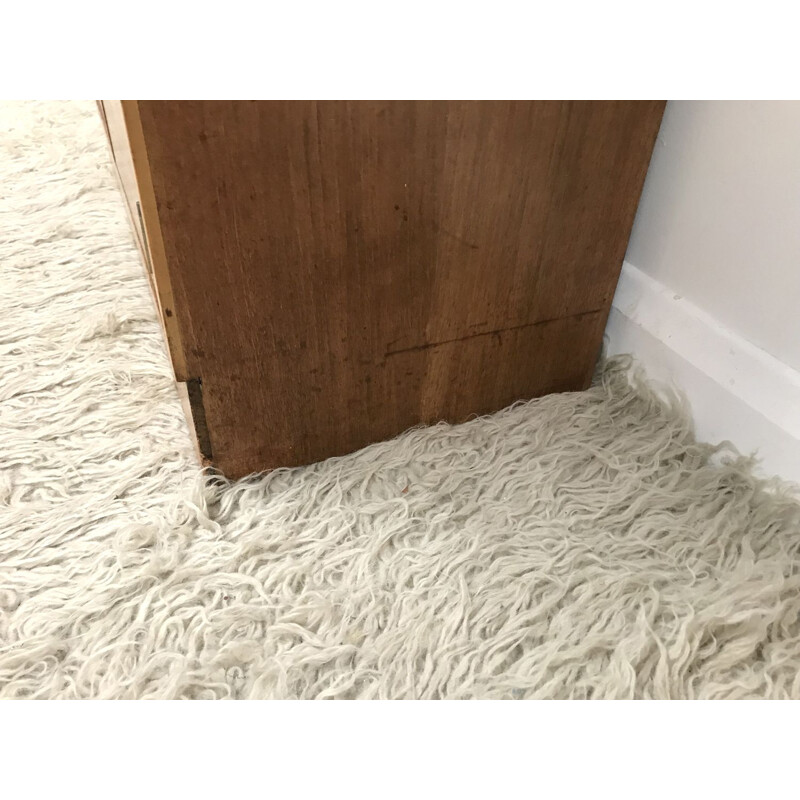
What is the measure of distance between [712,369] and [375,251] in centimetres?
37

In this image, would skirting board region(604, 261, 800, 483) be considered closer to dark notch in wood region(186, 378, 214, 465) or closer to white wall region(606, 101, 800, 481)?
white wall region(606, 101, 800, 481)

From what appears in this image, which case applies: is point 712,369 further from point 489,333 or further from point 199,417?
point 199,417

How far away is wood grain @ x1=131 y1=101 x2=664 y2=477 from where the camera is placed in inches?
20.8

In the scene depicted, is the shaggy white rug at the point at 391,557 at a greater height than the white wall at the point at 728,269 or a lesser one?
lesser

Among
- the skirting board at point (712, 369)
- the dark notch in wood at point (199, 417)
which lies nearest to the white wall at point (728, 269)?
the skirting board at point (712, 369)

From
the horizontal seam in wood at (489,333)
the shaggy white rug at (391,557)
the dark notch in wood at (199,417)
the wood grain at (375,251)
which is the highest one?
the wood grain at (375,251)

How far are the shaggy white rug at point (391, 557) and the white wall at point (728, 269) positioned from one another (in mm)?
47

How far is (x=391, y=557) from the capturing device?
624 millimetres

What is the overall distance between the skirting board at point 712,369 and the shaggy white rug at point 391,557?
3 cm

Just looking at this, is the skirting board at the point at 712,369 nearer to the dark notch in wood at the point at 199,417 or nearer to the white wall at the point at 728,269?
the white wall at the point at 728,269

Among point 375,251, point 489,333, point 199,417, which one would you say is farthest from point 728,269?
point 199,417

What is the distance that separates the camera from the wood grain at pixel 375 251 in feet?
1.73

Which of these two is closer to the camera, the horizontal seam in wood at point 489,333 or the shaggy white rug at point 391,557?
the shaggy white rug at point 391,557

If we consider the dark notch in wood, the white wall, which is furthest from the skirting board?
the dark notch in wood
